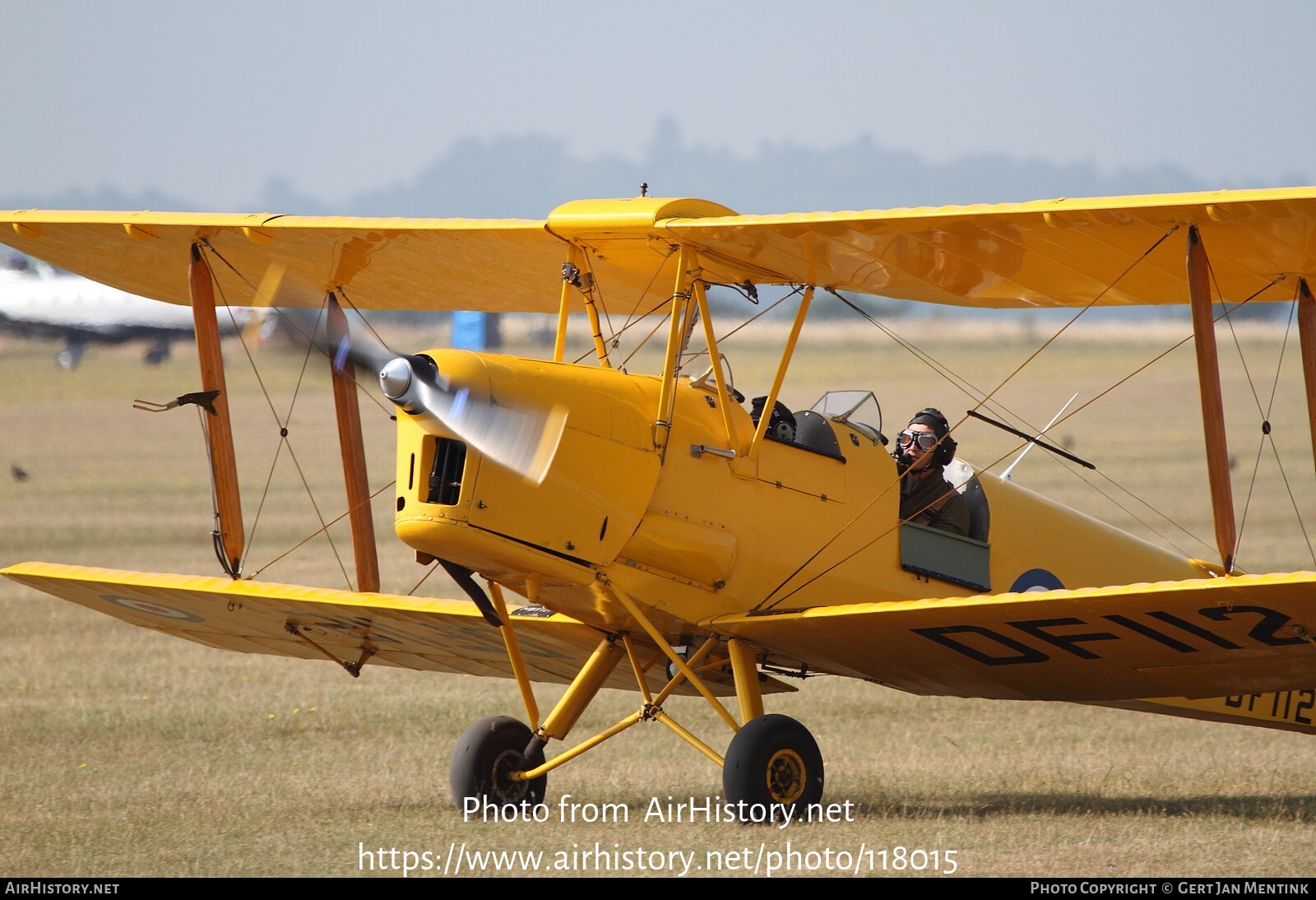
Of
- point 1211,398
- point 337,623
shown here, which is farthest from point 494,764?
point 1211,398

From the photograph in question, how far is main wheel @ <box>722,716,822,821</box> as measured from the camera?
728 centimetres

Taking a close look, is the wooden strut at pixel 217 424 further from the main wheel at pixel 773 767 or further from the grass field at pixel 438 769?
the main wheel at pixel 773 767

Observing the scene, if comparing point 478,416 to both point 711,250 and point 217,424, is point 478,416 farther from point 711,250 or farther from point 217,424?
point 217,424

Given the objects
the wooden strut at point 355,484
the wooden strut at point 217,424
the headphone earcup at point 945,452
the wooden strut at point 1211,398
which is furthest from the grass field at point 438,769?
the headphone earcup at point 945,452

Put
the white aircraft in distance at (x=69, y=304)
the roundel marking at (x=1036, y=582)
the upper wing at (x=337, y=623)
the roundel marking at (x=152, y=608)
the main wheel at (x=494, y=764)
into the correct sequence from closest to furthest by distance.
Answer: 1. the main wheel at (x=494, y=764)
2. the upper wing at (x=337, y=623)
3. the roundel marking at (x=1036, y=582)
4. the roundel marking at (x=152, y=608)
5. the white aircraft in distance at (x=69, y=304)

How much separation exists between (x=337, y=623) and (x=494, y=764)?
4.52 feet

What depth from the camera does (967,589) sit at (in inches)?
345

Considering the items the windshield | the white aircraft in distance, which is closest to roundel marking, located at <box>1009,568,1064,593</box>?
the windshield

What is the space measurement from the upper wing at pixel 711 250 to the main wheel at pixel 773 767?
2375 millimetres

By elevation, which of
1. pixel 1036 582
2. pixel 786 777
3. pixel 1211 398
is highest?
pixel 1211 398

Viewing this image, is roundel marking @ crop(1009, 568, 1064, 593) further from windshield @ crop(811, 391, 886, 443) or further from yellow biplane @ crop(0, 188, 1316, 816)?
windshield @ crop(811, 391, 886, 443)

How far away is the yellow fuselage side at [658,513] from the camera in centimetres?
705

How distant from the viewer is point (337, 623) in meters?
8.91
